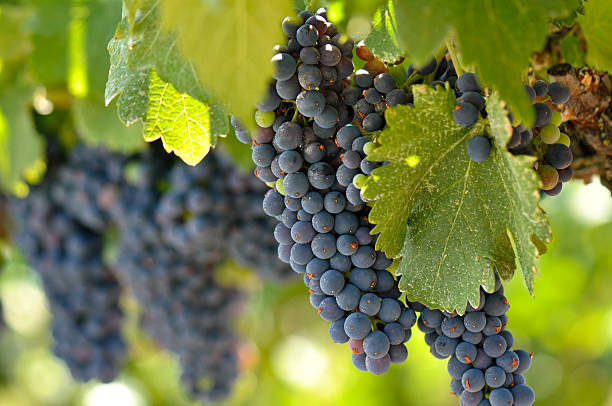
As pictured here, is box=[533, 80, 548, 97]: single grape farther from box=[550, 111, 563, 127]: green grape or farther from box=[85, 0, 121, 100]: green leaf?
box=[85, 0, 121, 100]: green leaf

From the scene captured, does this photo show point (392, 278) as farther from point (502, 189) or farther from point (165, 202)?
point (165, 202)

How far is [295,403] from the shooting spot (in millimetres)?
2879

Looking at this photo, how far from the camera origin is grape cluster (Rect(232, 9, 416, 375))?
579 mm

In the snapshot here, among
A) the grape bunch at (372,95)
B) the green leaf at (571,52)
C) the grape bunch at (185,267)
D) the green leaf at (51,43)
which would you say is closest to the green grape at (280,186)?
the grape bunch at (372,95)

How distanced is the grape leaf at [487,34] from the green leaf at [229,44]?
115mm

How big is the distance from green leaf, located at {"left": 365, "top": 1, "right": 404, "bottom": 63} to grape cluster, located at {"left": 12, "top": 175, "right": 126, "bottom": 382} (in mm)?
1082

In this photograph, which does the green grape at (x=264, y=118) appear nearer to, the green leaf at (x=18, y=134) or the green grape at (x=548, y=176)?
the green grape at (x=548, y=176)

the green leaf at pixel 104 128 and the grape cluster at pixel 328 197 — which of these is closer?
the grape cluster at pixel 328 197

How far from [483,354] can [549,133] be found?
0.73 ft

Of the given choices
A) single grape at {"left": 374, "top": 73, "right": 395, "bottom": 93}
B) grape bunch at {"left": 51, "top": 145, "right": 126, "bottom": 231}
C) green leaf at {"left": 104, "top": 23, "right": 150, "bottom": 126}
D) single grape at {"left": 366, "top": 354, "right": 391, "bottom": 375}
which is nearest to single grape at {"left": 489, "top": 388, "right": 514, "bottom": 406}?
single grape at {"left": 366, "top": 354, "right": 391, "bottom": 375}

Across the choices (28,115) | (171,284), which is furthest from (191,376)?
(28,115)

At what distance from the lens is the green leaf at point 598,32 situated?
684mm

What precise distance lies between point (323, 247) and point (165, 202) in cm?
74

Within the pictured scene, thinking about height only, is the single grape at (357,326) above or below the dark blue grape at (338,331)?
above
